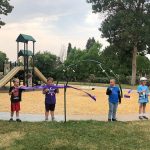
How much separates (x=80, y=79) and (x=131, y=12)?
1641cm

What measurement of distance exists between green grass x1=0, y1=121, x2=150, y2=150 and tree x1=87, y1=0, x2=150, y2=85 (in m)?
37.8

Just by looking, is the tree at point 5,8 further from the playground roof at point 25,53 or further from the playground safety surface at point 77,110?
the playground safety surface at point 77,110

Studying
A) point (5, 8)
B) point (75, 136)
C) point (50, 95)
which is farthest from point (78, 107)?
point (5, 8)

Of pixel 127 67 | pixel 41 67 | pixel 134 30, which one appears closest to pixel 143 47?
pixel 134 30

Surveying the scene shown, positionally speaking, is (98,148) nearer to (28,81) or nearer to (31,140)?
(31,140)

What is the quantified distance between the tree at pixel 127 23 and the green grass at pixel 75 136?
124 ft

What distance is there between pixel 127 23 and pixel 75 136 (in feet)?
134

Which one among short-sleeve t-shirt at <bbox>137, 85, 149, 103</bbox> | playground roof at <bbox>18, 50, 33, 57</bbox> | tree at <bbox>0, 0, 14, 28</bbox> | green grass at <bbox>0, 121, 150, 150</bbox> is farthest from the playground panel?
tree at <bbox>0, 0, 14, 28</bbox>

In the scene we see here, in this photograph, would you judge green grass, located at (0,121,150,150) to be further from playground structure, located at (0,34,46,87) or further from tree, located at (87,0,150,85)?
tree, located at (87,0,150,85)

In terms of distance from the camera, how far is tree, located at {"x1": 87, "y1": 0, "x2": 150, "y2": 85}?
49.1 meters

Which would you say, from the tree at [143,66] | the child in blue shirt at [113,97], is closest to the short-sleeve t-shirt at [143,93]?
the child in blue shirt at [113,97]

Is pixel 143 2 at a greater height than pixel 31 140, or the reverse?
pixel 143 2

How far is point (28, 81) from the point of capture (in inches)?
1345

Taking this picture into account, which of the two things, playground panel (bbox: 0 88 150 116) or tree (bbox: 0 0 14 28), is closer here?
playground panel (bbox: 0 88 150 116)
